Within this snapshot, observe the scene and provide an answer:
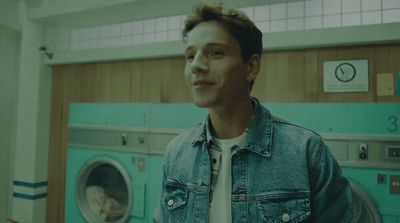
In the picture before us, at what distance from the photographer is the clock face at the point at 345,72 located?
1767mm

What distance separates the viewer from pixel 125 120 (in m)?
2.30

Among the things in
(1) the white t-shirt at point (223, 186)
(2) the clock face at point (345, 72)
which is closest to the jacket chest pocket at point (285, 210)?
(1) the white t-shirt at point (223, 186)

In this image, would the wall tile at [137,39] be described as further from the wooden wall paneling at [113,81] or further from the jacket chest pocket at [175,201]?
the jacket chest pocket at [175,201]

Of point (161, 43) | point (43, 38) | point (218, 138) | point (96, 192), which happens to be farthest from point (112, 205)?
point (218, 138)

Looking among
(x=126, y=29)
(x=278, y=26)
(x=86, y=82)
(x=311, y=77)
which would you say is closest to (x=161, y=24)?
(x=126, y=29)

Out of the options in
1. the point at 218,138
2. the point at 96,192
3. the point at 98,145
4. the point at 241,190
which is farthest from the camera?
the point at 96,192

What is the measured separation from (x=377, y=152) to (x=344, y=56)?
0.53m

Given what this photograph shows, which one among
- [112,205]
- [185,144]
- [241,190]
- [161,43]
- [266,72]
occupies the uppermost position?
[161,43]

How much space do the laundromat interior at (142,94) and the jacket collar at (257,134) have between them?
1.85 ft

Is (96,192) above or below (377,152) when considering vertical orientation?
below

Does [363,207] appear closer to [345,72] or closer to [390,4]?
[345,72]

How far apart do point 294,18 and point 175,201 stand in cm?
135

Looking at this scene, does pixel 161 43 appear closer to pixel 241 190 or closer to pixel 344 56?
pixel 344 56

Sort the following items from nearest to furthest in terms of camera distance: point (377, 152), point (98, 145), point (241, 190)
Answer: point (241, 190) → point (377, 152) → point (98, 145)
